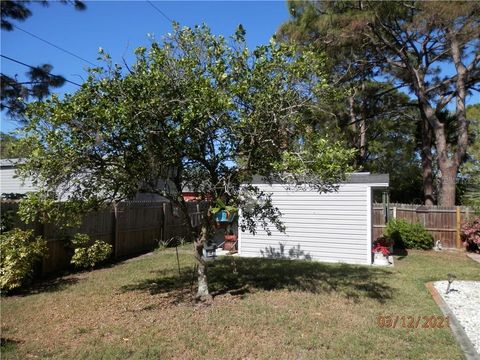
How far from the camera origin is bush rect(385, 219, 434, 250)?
51.4 feet

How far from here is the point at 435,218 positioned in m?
16.7

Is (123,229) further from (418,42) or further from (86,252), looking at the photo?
(418,42)

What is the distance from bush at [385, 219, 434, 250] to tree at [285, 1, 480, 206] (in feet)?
10.8

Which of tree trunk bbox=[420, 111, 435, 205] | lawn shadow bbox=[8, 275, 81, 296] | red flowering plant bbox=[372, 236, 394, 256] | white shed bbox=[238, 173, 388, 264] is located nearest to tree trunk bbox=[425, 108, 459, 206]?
tree trunk bbox=[420, 111, 435, 205]

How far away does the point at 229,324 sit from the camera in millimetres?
5867

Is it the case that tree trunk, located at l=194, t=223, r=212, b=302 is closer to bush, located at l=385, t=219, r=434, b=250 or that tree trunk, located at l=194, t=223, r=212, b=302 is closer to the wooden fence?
the wooden fence

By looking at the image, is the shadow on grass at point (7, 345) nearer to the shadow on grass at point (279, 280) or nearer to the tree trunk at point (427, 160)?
the shadow on grass at point (279, 280)

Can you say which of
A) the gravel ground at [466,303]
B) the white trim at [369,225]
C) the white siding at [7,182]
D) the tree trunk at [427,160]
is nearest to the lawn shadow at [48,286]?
the gravel ground at [466,303]

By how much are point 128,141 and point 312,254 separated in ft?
25.1

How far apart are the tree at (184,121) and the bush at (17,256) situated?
205 cm

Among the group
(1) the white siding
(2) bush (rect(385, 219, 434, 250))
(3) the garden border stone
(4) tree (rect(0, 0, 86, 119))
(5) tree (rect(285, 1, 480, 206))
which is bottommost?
(3) the garden border stone

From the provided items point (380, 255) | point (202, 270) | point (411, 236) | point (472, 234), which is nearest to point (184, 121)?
point (202, 270)

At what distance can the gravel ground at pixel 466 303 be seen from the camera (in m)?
5.89

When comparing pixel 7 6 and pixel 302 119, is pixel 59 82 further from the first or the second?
pixel 302 119
